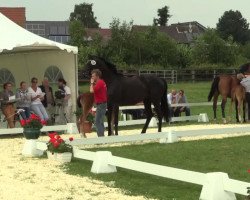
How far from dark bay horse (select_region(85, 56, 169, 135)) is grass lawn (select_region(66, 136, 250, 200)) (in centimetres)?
169

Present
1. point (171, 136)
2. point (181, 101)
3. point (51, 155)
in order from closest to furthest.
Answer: point (51, 155) → point (171, 136) → point (181, 101)

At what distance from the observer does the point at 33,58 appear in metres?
19.8

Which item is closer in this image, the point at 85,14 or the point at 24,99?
the point at 24,99

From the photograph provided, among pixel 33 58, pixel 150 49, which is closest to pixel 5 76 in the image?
pixel 33 58

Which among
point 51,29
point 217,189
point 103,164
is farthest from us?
point 51,29

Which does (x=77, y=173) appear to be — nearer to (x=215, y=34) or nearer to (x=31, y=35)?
(x=31, y=35)

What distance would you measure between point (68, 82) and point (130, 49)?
118ft

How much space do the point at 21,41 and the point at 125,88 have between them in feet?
12.3

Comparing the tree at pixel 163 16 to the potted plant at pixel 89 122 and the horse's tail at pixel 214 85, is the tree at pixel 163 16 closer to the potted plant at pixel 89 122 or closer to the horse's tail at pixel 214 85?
the horse's tail at pixel 214 85

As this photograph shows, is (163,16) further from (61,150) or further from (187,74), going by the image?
(61,150)

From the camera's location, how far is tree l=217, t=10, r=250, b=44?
412 ft

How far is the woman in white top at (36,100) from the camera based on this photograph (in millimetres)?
17391

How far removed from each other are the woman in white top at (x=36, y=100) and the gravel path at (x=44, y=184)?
6185 millimetres

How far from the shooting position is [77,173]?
953cm
